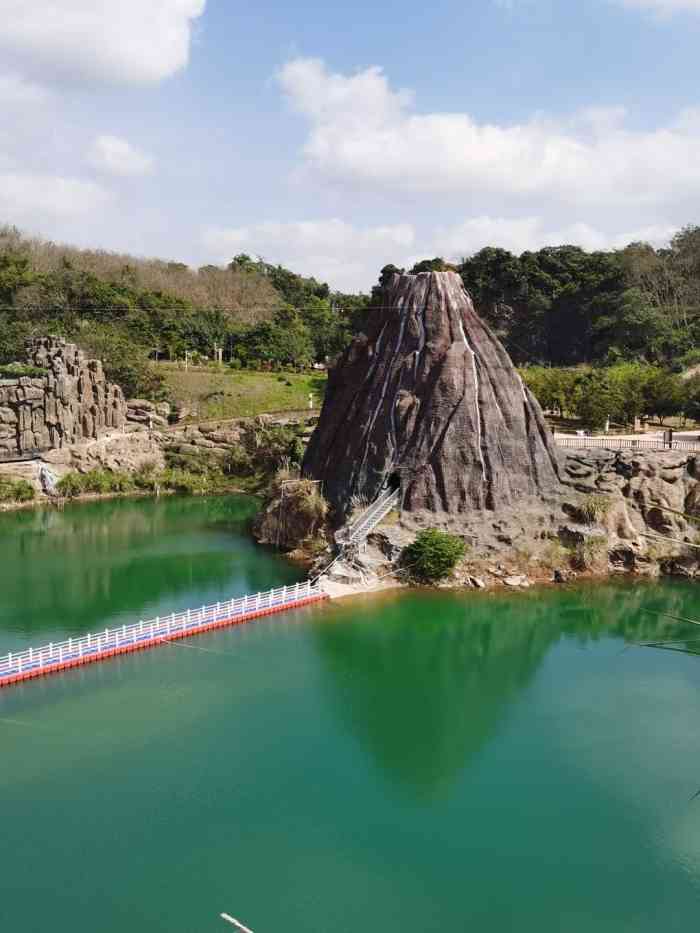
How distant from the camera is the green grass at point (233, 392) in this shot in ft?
182

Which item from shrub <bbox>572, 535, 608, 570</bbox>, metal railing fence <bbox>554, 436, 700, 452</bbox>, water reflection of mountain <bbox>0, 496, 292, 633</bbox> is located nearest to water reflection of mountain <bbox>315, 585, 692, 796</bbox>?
shrub <bbox>572, 535, 608, 570</bbox>

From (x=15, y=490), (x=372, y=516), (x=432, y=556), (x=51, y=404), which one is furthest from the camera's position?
(x=51, y=404)

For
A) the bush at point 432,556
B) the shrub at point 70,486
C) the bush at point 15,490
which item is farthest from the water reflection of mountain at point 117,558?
the bush at point 432,556

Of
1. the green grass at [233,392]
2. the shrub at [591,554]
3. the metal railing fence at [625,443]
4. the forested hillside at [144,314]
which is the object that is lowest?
the shrub at [591,554]

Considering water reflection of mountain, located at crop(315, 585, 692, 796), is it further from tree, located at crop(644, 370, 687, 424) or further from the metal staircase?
tree, located at crop(644, 370, 687, 424)

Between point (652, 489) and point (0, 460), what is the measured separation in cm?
3491

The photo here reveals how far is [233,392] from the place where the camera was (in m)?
57.8

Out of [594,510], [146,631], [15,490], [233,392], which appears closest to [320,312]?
[233,392]

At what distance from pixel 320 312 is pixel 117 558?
160 ft

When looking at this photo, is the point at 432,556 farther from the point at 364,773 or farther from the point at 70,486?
the point at 70,486

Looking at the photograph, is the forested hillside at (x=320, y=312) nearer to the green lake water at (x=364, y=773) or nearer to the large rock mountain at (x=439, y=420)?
the large rock mountain at (x=439, y=420)

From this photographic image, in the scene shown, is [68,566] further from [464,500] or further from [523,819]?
[523,819]

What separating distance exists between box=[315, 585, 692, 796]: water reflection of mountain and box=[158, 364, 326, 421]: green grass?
32437 millimetres

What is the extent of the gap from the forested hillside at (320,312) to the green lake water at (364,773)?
32.8 m
